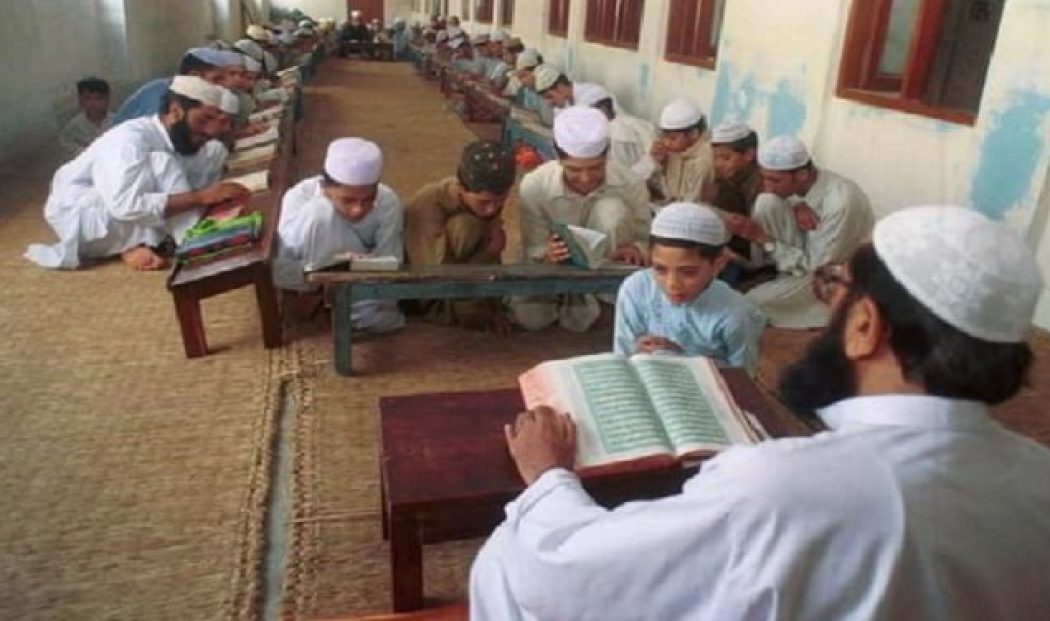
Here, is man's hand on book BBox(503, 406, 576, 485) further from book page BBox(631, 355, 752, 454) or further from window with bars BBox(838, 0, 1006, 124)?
window with bars BBox(838, 0, 1006, 124)

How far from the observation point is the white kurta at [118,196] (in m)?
4.20

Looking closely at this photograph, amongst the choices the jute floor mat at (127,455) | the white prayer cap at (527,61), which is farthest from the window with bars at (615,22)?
the jute floor mat at (127,455)

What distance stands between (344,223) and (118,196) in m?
1.49

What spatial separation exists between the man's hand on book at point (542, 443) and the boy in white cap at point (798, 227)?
2.60 metres

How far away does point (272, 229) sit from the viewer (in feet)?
12.2

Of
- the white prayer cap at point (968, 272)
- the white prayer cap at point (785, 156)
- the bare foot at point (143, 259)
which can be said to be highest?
the white prayer cap at point (968, 272)

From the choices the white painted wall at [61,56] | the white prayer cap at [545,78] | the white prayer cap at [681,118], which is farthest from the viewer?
the white prayer cap at [545,78]

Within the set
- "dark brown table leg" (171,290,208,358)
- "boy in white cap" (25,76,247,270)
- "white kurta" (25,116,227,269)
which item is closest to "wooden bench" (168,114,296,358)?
"dark brown table leg" (171,290,208,358)

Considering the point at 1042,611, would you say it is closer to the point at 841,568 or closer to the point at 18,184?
the point at 841,568

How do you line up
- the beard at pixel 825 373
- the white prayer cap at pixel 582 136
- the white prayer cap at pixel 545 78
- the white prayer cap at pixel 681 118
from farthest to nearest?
the white prayer cap at pixel 545 78 < the white prayer cap at pixel 681 118 < the white prayer cap at pixel 582 136 < the beard at pixel 825 373

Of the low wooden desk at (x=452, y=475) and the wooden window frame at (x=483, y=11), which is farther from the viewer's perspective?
the wooden window frame at (x=483, y=11)

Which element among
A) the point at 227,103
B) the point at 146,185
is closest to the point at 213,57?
the point at 227,103

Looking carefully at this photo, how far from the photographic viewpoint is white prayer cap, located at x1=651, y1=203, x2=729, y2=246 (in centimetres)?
247

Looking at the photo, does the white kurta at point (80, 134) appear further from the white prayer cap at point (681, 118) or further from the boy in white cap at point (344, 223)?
the white prayer cap at point (681, 118)
